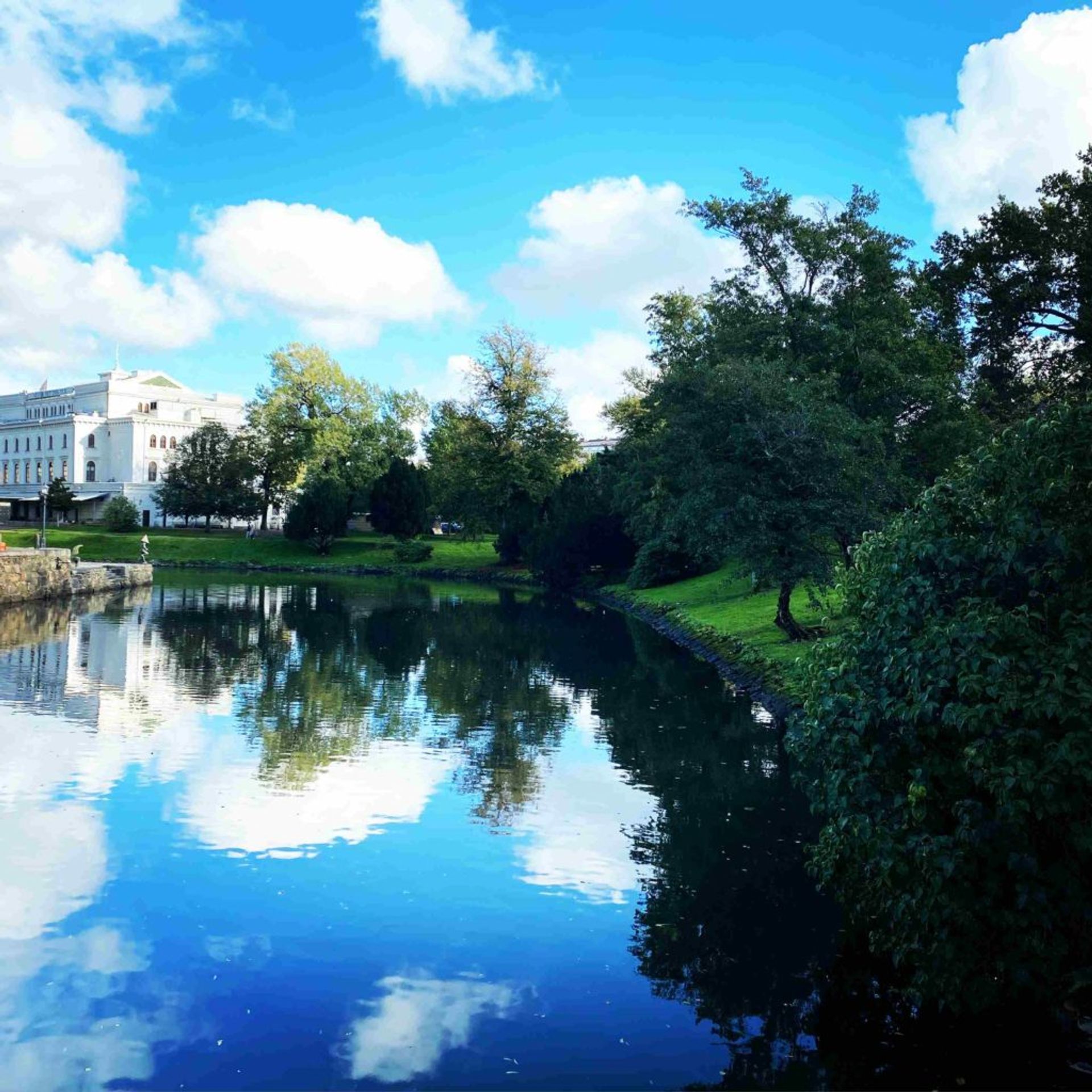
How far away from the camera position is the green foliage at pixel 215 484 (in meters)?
96.0

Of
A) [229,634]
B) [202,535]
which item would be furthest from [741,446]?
[202,535]

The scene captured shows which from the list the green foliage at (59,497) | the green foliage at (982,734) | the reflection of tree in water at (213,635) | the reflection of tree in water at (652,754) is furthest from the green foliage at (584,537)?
the green foliage at (59,497)

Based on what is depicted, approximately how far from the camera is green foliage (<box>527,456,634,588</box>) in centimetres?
6406

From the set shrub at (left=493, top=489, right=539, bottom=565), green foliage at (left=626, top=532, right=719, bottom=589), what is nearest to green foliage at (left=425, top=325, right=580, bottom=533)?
shrub at (left=493, top=489, right=539, bottom=565)

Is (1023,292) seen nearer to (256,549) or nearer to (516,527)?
(516,527)

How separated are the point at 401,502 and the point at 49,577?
3837 cm

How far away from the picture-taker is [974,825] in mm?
8680

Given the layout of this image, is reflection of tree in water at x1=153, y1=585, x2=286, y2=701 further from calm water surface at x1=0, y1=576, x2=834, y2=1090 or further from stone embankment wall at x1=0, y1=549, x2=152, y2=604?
stone embankment wall at x1=0, y1=549, x2=152, y2=604

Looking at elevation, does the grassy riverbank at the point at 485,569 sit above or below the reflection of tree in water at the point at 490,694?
above

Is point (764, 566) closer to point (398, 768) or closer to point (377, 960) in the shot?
point (398, 768)

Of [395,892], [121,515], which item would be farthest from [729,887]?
[121,515]

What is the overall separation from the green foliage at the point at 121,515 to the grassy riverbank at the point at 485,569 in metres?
1.15

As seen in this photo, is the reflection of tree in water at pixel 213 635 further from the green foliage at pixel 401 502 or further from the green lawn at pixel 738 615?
the green foliage at pixel 401 502

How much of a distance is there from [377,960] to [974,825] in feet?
18.0
